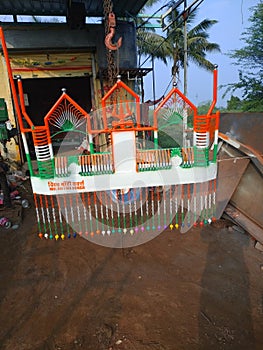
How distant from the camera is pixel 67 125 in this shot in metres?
3.40

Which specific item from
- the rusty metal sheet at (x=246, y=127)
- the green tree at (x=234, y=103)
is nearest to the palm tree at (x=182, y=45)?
the green tree at (x=234, y=103)

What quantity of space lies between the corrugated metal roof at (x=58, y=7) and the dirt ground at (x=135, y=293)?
7.65 m

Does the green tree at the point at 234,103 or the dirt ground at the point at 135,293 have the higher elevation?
the green tree at the point at 234,103

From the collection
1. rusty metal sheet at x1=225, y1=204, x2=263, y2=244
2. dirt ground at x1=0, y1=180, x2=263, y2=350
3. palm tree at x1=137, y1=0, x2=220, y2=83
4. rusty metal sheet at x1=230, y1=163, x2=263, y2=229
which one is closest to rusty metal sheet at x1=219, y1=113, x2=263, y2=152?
rusty metal sheet at x1=230, y1=163, x2=263, y2=229

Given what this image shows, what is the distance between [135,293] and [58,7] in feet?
31.4

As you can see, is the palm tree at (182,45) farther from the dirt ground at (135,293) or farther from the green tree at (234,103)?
the dirt ground at (135,293)

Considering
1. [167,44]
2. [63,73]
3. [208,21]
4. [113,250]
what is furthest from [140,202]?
[208,21]

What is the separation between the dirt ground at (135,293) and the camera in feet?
8.30

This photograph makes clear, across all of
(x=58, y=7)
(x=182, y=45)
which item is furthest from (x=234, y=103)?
(x=58, y=7)

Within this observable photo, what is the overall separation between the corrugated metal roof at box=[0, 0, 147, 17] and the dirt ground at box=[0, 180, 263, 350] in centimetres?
765

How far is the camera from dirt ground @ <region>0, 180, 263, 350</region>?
2.53 meters

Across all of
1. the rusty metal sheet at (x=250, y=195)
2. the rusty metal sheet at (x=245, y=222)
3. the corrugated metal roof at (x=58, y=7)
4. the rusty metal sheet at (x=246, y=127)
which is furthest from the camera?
the corrugated metal roof at (x=58, y=7)

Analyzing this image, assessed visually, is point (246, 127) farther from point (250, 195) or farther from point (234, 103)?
point (234, 103)

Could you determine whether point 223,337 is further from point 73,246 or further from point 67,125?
point 67,125
